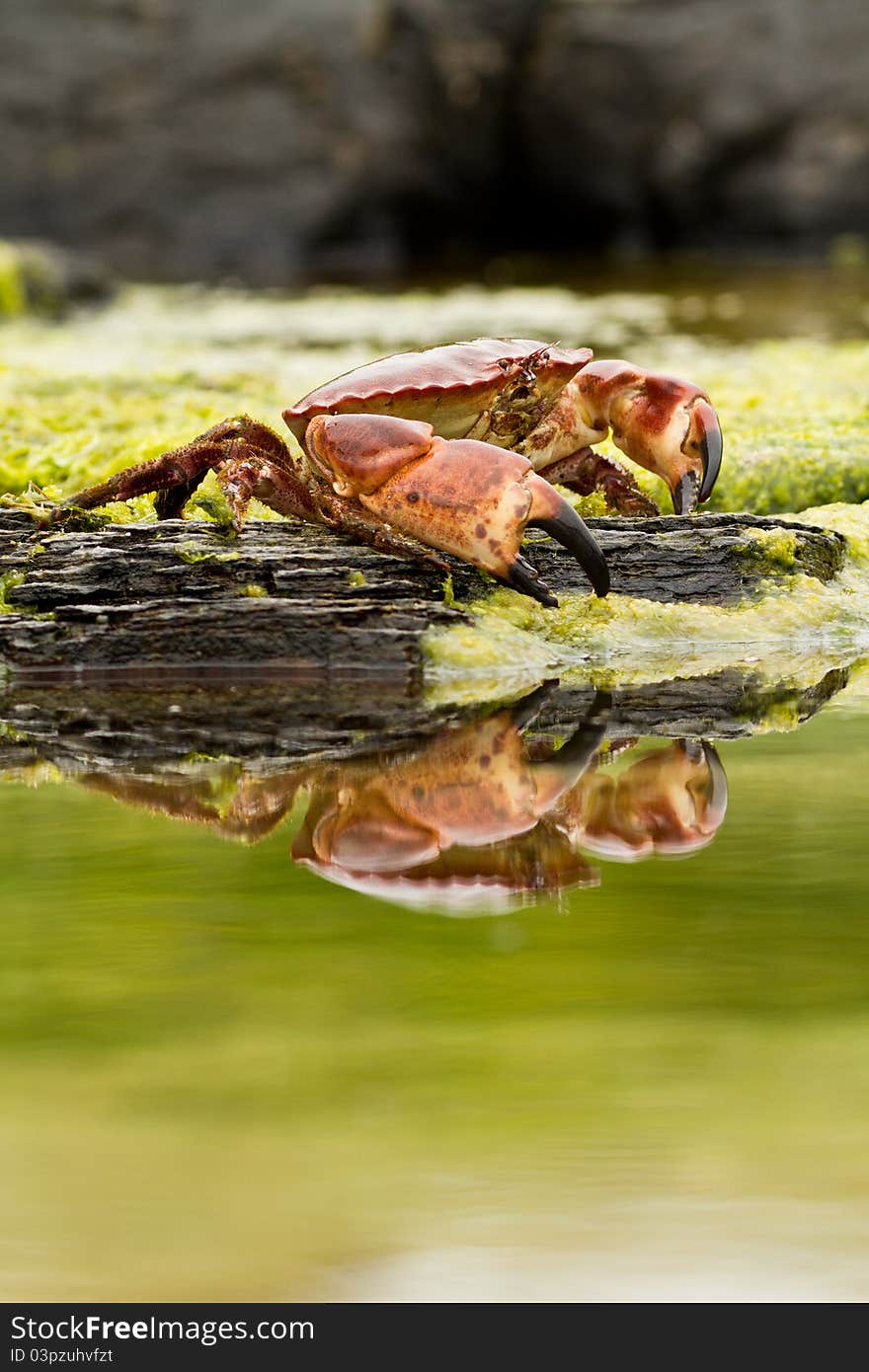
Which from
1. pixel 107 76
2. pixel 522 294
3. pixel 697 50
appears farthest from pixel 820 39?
pixel 107 76

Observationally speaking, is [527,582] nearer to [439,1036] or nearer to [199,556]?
[199,556]

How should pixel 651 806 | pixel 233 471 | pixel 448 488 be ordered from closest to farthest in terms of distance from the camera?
pixel 651 806, pixel 448 488, pixel 233 471

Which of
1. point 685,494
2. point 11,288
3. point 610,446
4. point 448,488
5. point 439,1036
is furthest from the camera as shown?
point 11,288

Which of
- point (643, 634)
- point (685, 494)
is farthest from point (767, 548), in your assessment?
point (643, 634)

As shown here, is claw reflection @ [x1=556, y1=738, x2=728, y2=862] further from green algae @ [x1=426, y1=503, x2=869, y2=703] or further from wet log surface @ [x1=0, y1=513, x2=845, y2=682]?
wet log surface @ [x1=0, y1=513, x2=845, y2=682]

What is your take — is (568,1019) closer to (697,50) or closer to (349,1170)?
(349,1170)

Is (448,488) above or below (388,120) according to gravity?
below
